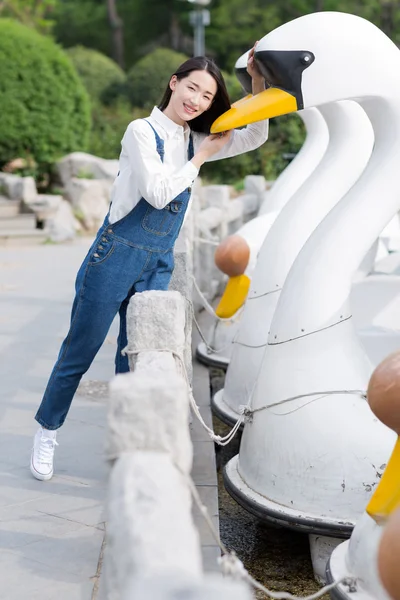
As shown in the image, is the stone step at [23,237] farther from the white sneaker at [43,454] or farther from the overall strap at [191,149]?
the overall strap at [191,149]

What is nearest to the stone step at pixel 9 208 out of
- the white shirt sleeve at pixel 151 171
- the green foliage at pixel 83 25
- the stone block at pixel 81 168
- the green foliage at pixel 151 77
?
the stone block at pixel 81 168

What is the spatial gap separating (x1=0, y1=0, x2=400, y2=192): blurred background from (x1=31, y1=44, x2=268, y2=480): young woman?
639 cm

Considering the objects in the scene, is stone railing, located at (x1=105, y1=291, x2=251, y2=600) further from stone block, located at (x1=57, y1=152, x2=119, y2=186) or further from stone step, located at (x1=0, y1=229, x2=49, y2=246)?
stone block, located at (x1=57, y1=152, x2=119, y2=186)

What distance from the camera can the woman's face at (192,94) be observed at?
321 centimetres

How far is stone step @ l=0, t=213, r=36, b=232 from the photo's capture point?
11133mm

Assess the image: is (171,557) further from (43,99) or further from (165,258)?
(43,99)

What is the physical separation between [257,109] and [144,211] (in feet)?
1.83

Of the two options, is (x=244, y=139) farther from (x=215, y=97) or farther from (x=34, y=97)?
(x=34, y=97)

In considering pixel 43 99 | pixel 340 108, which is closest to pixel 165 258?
pixel 340 108

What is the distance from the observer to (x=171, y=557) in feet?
4.80

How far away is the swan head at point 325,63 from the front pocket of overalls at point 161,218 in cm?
48

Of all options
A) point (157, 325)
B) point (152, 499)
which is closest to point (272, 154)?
point (157, 325)

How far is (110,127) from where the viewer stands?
1917 cm

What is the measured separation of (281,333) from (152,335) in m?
0.91
